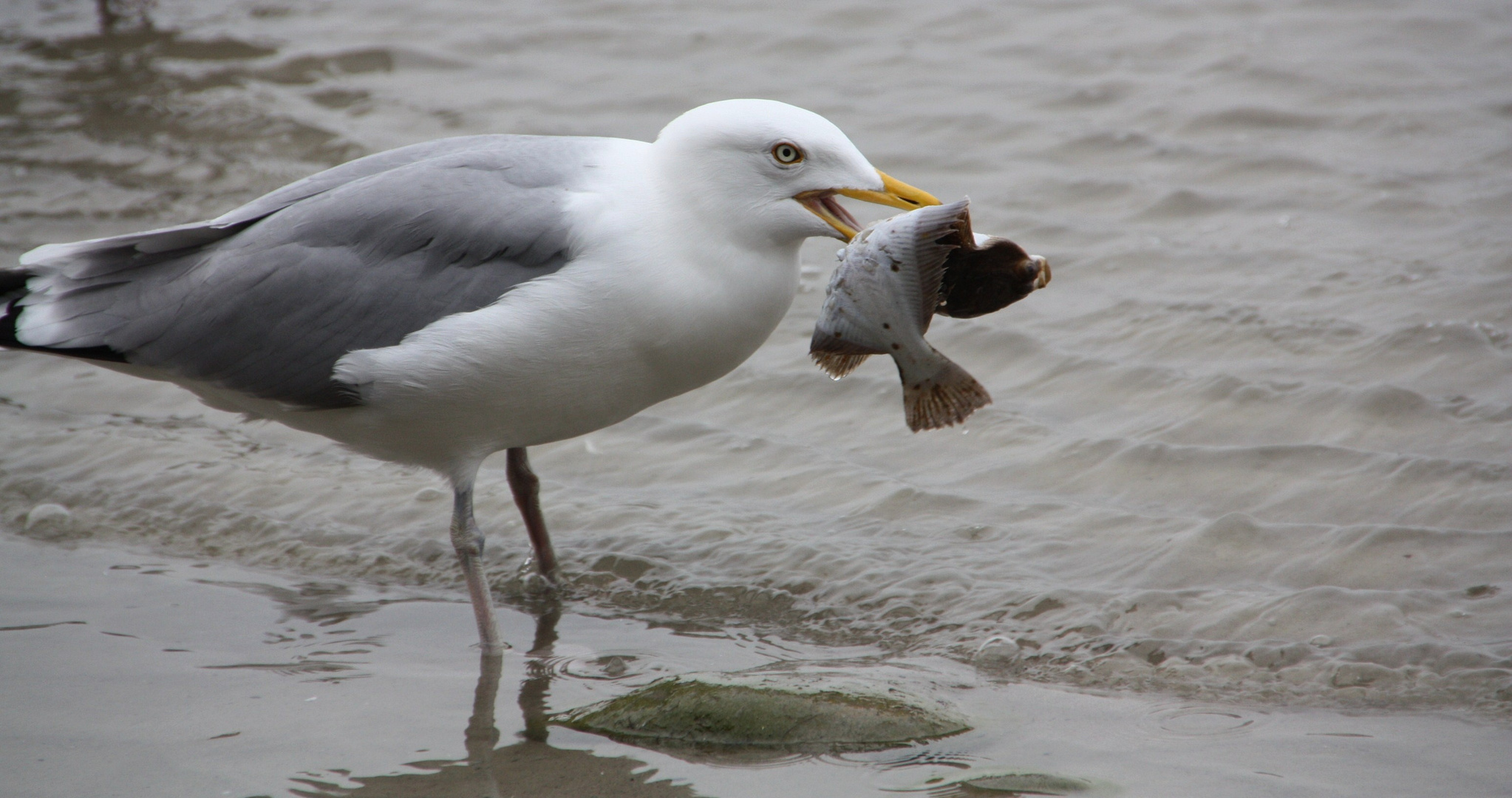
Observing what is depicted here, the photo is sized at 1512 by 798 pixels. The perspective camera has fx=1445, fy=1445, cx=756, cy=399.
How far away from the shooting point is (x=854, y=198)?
375cm

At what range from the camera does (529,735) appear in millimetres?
3590

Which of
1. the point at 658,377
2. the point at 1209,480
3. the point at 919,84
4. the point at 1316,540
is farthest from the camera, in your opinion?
the point at 919,84

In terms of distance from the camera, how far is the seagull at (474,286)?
12.2 ft

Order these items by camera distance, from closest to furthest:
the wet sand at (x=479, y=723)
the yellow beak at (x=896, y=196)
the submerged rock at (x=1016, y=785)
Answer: the submerged rock at (x=1016, y=785), the wet sand at (x=479, y=723), the yellow beak at (x=896, y=196)

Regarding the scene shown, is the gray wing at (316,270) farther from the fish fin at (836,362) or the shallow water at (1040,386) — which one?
the shallow water at (1040,386)

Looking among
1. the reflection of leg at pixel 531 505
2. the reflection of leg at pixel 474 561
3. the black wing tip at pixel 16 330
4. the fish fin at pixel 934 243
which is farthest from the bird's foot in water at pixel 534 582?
the fish fin at pixel 934 243

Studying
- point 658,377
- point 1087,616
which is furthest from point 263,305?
point 1087,616

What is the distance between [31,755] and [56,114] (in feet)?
23.9

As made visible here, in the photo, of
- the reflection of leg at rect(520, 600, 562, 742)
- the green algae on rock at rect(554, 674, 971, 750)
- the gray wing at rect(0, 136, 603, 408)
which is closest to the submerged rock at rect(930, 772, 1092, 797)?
the green algae on rock at rect(554, 674, 971, 750)

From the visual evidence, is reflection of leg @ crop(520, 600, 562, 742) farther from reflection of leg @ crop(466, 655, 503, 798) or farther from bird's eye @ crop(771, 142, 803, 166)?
bird's eye @ crop(771, 142, 803, 166)

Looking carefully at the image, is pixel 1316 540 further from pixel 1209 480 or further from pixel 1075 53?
pixel 1075 53

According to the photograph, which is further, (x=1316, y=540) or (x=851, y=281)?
(x=1316, y=540)

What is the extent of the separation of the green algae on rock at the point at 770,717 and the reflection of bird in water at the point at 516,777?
130mm

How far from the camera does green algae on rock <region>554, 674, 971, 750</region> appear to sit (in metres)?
3.45
